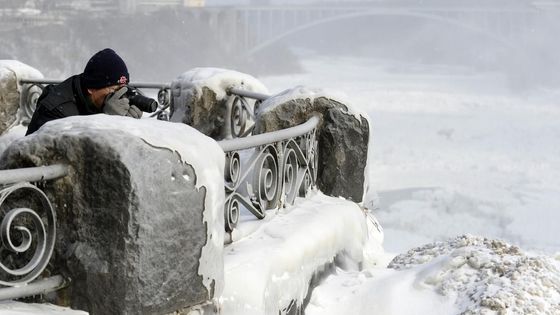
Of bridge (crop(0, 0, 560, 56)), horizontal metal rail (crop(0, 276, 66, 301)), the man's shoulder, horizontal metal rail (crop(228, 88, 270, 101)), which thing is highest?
the man's shoulder

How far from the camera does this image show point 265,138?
3.71 m

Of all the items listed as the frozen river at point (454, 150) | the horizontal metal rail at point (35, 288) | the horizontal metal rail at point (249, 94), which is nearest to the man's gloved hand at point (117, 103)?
the horizontal metal rail at point (35, 288)

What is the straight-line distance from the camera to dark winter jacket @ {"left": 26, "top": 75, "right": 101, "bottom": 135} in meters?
3.55

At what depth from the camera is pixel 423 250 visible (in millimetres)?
4645

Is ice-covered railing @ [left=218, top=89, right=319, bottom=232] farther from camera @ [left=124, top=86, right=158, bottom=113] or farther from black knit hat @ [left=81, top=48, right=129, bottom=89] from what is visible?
black knit hat @ [left=81, top=48, right=129, bottom=89]

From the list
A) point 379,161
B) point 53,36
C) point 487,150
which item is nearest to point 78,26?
point 53,36

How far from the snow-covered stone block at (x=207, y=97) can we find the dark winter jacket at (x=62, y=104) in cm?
315

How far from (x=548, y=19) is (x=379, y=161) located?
3097 cm

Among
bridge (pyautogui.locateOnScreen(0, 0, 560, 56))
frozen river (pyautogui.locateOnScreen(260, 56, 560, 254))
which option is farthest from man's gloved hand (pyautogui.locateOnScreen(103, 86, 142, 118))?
bridge (pyautogui.locateOnScreen(0, 0, 560, 56))

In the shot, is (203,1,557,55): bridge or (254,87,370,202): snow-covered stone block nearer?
(254,87,370,202): snow-covered stone block

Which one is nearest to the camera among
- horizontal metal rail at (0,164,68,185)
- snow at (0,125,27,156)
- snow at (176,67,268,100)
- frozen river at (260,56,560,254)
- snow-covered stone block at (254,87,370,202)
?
horizontal metal rail at (0,164,68,185)

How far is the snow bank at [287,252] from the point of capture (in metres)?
3.15

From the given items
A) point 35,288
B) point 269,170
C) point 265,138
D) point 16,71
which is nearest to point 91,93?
point 265,138

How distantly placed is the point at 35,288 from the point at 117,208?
1.28 ft
